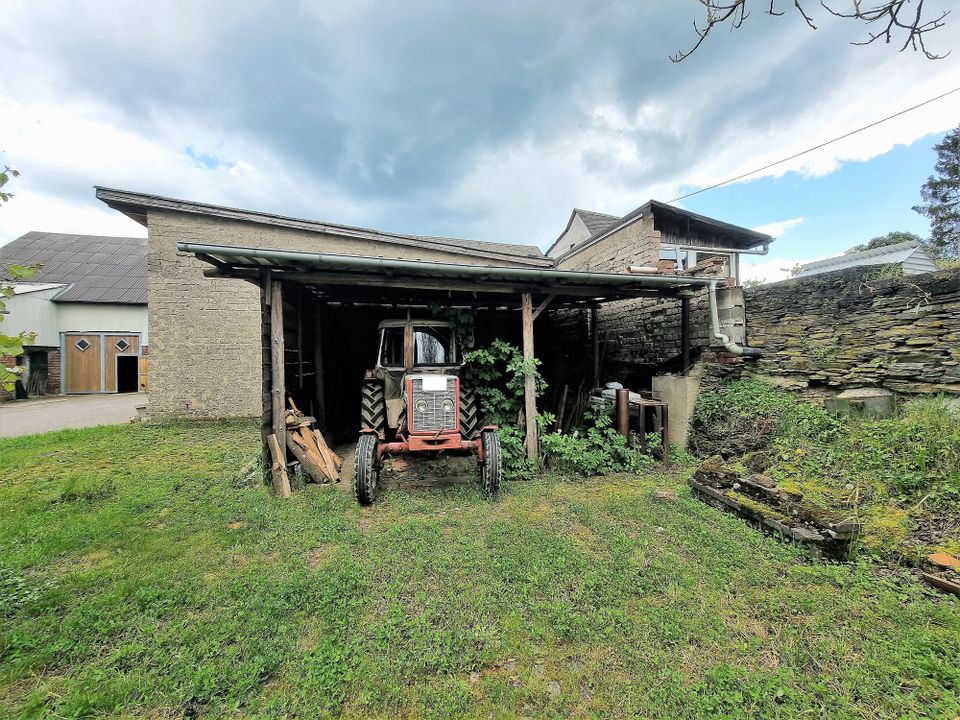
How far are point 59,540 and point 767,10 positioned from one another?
6098 millimetres

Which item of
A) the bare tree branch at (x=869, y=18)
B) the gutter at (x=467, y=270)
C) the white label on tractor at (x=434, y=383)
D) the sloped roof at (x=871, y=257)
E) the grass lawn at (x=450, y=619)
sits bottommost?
the grass lawn at (x=450, y=619)

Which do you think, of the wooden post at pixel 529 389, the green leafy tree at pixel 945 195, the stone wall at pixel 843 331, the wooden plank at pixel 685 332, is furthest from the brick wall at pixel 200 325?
the green leafy tree at pixel 945 195

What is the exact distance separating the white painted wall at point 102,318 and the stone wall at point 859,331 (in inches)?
762

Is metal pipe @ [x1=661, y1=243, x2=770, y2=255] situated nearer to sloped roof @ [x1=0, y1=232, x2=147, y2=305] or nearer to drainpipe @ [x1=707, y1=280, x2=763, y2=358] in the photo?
drainpipe @ [x1=707, y1=280, x2=763, y2=358]

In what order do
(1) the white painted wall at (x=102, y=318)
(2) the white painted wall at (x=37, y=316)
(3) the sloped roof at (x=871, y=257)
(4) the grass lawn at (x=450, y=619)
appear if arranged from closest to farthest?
(4) the grass lawn at (x=450, y=619), (3) the sloped roof at (x=871, y=257), (2) the white painted wall at (x=37, y=316), (1) the white painted wall at (x=102, y=318)

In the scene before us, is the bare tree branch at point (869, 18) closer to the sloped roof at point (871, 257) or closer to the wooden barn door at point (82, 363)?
the sloped roof at point (871, 257)

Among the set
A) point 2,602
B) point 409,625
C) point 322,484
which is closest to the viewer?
point 409,625

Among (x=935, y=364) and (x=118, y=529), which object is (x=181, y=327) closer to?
(x=118, y=529)

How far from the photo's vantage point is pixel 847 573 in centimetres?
252

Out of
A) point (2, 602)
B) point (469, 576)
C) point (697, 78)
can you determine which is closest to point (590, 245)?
point (697, 78)

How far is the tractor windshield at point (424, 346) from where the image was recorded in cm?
516

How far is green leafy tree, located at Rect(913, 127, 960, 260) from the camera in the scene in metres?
18.9

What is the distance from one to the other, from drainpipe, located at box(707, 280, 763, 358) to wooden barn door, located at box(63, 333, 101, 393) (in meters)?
19.7

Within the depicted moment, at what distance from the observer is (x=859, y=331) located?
15.0 ft
